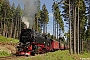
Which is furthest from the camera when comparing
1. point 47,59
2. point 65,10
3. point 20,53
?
point 65,10

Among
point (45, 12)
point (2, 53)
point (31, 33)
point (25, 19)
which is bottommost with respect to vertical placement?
point (2, 53)

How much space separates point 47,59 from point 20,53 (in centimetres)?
940

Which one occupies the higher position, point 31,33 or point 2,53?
point 31,33

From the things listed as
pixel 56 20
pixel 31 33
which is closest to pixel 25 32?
pixel 31 33

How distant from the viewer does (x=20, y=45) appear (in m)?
27.5

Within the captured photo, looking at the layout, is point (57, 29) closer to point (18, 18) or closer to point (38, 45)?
point (18, 18)

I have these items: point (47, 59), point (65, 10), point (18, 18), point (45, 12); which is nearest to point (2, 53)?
point (47, 59)

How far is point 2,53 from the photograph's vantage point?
30672 millimetres

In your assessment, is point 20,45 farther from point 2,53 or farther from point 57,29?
point 57,29

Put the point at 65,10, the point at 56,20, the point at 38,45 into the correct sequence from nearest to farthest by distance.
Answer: the point at 38,45, the point at 65,10, the point at 56,20

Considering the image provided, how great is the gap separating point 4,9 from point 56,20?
76.3 ft

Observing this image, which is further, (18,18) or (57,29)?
(18,18)

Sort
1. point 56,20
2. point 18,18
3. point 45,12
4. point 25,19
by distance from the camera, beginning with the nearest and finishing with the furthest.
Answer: point 25,19 < point 56,20 < point 45,12 < point 18,18

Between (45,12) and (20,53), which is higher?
(45,12)
